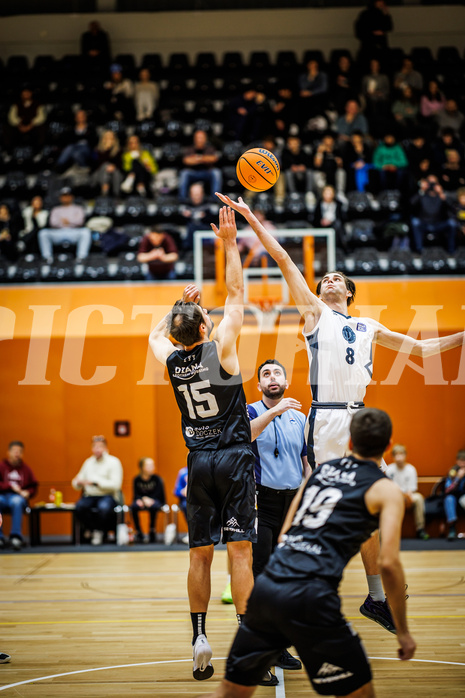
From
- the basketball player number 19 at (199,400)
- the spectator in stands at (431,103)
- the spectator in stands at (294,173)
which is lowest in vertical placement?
the basketball player number 19 at (199,400)

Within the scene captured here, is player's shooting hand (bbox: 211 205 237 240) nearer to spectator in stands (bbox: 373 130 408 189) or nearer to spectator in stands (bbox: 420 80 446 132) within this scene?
spectator in stands (bbox: 373 130 408 189)

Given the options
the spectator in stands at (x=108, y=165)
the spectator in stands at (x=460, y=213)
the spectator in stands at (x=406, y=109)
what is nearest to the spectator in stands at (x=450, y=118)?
the spectator in stands at (x=406, y=109)

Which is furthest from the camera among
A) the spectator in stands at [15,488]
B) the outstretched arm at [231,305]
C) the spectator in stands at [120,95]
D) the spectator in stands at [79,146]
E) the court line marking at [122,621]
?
the spectator in stands at [120,95]

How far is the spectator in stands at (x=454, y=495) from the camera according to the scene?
11133mm

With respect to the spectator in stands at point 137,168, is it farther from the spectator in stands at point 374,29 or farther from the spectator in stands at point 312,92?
the spectator in stands at point 374,29

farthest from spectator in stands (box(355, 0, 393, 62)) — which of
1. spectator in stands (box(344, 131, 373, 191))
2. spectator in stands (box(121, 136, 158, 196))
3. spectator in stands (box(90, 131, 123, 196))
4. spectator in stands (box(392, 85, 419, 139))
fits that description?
spectator in stands (box(90, 131, 123, 196))

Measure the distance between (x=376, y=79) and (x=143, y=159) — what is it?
5.55m

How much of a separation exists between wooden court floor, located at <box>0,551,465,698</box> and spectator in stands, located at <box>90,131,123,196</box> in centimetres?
781

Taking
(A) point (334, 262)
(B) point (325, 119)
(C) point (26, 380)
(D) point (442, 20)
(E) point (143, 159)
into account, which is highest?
(D) point (442, 20)

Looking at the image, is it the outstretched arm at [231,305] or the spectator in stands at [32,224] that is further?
the spectator in stands at [32,224]

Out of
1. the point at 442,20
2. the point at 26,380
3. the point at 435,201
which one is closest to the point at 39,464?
the point at 26,380

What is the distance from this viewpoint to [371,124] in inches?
625

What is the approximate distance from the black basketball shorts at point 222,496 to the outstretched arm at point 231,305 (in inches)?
22.4

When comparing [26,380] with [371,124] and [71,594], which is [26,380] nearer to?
[71,594]
